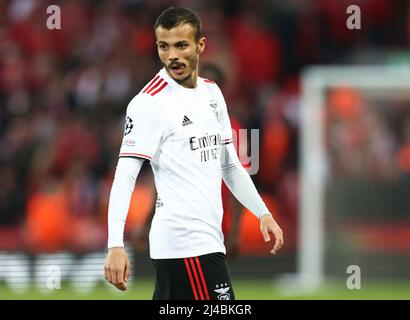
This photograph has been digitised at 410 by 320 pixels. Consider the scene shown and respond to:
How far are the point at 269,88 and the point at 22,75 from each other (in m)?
2.79

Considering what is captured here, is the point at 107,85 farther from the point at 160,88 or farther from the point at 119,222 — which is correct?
the point at 119,222

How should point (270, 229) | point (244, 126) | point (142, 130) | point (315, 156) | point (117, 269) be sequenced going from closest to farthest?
point (117, 269), point (142, 130), point (270, 229), point (244, 126), point (315, 156)

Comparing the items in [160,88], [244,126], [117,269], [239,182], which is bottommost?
[117,269]

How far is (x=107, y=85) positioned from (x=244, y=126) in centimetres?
350

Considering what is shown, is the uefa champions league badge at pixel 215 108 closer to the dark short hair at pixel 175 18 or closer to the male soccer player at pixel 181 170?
the male soccer player at pixel 181 170

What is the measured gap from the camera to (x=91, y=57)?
45.3 feet

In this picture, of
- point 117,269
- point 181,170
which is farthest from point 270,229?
point 117,269

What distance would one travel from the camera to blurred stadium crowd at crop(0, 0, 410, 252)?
1195 cm

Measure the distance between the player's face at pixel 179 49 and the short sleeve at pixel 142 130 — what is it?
189 mm

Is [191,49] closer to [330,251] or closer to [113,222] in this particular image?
[113,222]

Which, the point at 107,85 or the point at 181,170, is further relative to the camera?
the point at 107,85

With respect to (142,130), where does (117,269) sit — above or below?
below

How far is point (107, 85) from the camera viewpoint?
13.4 m

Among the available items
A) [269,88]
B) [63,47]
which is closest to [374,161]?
[269,88]
